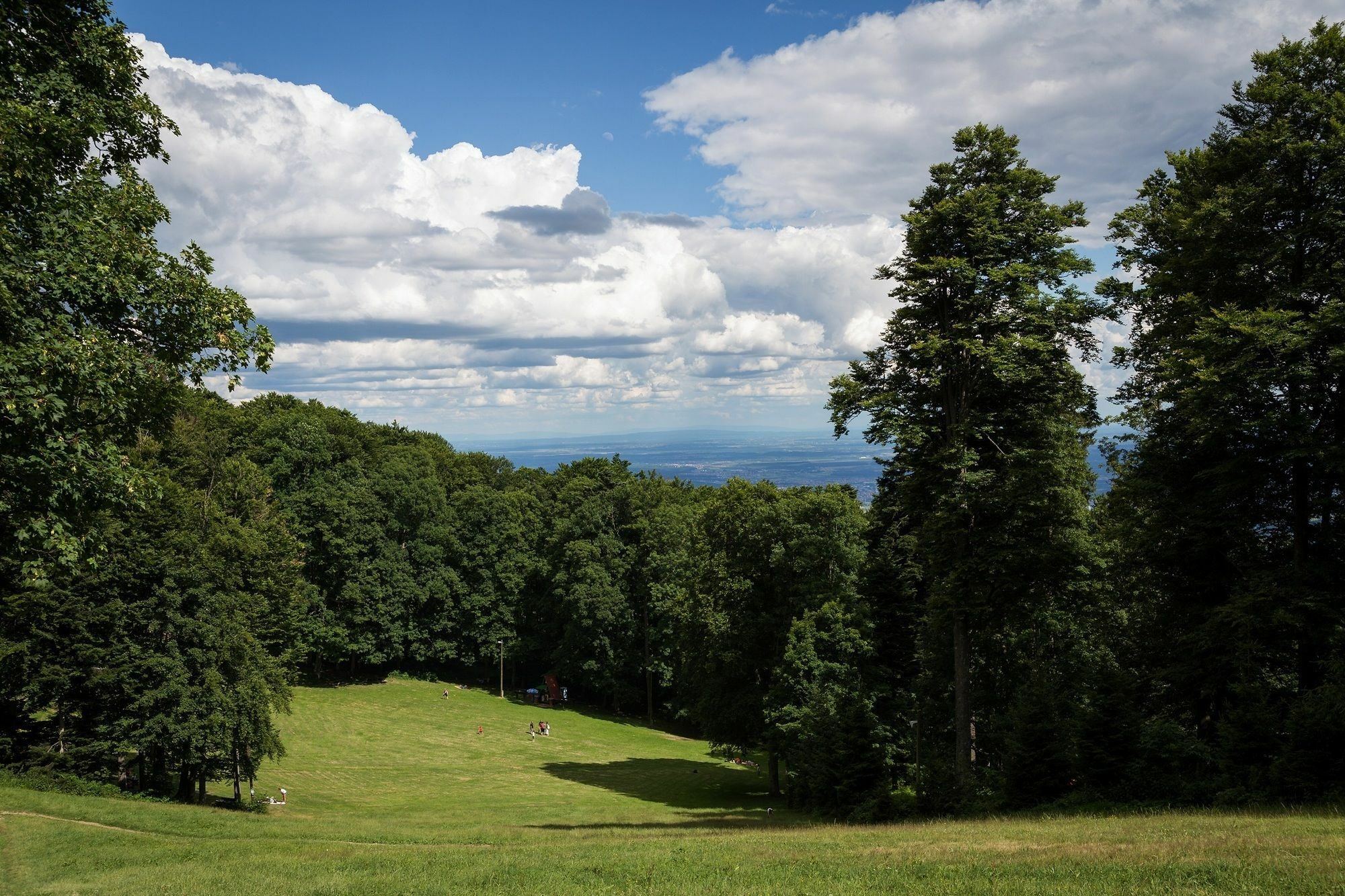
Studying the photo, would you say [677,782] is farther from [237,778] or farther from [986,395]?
[986,395]

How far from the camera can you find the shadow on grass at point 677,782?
32.8m

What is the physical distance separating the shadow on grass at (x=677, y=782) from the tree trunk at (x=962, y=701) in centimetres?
1090

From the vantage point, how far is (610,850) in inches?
579

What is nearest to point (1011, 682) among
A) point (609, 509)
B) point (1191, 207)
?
point (1191, 207)

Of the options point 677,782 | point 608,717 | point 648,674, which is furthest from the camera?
point 608,717

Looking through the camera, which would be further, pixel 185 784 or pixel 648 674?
pixel 648 674

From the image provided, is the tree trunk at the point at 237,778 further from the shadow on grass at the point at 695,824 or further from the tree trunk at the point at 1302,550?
the tree trunk at the point at 1302,550

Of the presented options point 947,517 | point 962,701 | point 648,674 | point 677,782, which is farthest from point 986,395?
point 648,674

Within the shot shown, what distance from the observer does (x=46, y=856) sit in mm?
15984

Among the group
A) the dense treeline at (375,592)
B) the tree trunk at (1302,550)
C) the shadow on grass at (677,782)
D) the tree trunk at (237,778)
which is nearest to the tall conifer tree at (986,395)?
the tree trunk at (1302,550)

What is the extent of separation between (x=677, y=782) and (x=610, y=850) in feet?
81.4

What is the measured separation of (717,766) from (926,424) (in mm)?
28944

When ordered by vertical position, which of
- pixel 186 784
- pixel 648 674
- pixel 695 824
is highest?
pixel 695 824

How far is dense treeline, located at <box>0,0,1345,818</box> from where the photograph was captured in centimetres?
1098
